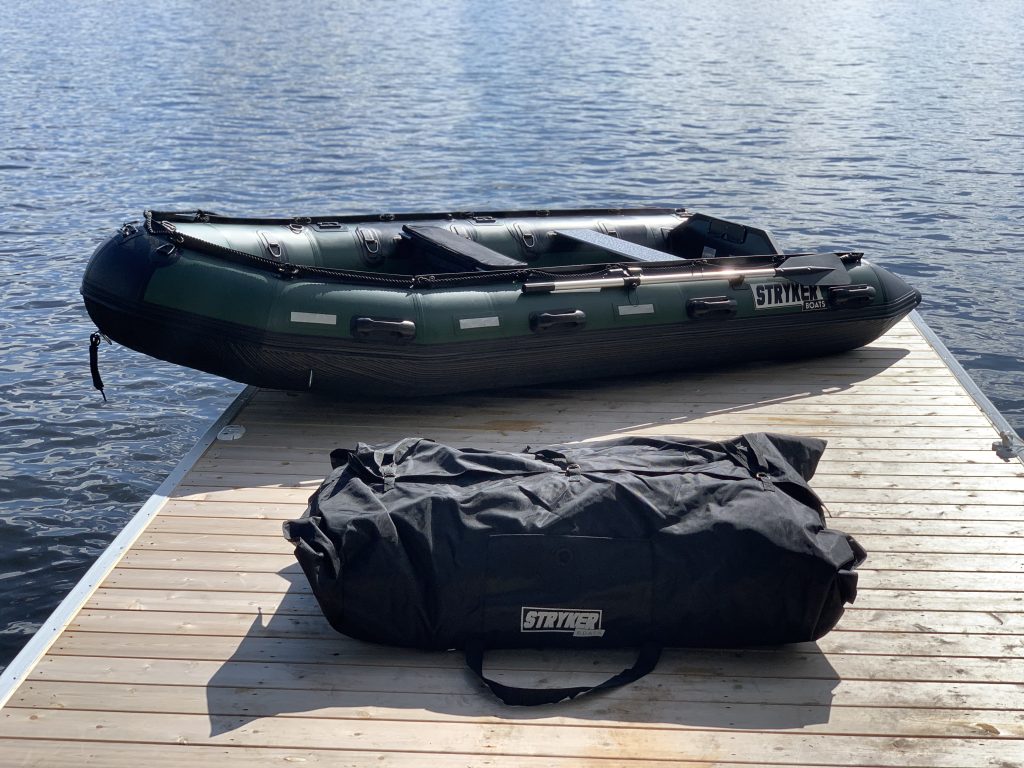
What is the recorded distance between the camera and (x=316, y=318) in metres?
5.81

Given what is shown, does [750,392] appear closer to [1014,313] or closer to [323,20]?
[1014,313]

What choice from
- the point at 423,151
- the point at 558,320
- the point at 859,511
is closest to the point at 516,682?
the point at 859,511

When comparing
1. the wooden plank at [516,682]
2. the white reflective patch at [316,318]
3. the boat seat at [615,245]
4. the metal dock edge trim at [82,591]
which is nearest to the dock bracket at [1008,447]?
the wooden plank at [516,682]

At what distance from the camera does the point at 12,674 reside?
3.71 meters

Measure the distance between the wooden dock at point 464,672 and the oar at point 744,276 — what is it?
163 cm

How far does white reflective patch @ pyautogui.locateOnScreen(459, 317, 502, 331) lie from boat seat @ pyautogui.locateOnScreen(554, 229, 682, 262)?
4.46ft

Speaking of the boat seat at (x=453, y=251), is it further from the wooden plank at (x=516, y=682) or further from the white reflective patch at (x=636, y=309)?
the wooden plank at (x=516, y=682)

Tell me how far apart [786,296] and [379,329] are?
2560 millimetres

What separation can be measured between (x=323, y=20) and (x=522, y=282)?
94.1 ft

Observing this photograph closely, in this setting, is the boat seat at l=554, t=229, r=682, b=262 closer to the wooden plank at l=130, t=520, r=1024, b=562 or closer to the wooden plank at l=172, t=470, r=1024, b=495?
the wooden plank at l=172, t=470, r=1024, b=495

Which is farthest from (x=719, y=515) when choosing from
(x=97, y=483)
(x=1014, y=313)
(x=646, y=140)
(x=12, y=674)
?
(x=646, y=140)

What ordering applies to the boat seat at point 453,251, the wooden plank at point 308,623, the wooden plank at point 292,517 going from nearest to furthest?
the wooden plank at point 308,623
the wooden plank at point 292,517
the boat seat at point 453,251

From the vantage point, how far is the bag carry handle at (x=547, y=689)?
3.61 m

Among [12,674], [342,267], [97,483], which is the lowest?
[97,483]
